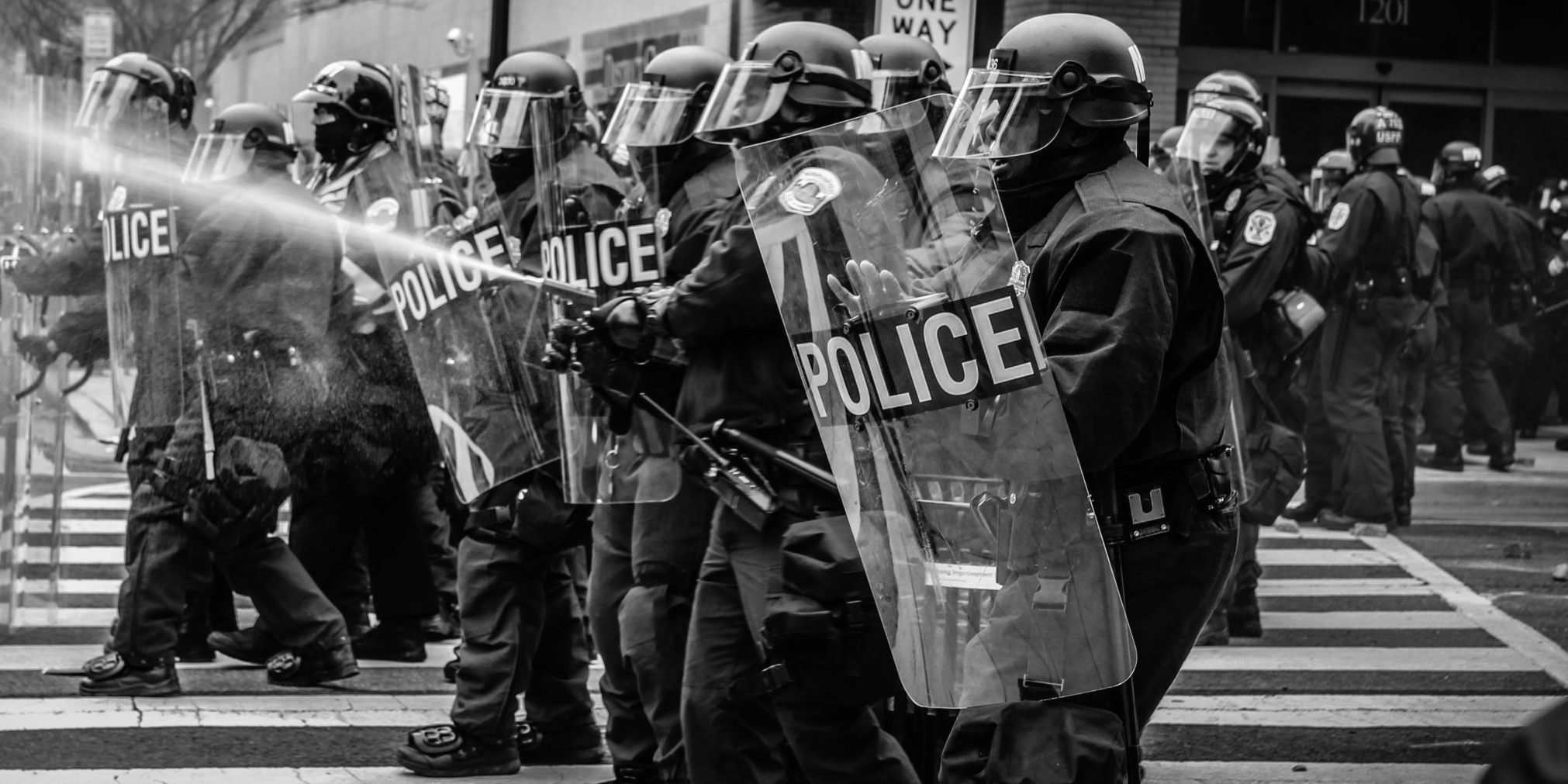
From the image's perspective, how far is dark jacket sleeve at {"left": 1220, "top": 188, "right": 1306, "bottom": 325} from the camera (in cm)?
758

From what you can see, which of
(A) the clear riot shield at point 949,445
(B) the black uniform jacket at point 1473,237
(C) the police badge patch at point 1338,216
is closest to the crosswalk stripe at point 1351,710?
(A) the clear riot shield at point 949,445

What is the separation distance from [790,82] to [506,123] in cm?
175

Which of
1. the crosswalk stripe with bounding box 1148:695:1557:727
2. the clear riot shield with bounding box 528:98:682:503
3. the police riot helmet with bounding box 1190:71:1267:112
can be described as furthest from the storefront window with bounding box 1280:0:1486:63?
the clear riot shield with bounding box 528:98:682:503

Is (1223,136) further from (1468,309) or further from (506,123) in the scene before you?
(1468,309)

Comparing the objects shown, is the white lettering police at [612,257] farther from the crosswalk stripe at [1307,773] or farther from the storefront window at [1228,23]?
the storefront window at [1228,23]

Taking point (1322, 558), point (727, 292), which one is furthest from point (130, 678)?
point (1322, 558)

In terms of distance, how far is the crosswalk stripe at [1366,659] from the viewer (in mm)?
7312

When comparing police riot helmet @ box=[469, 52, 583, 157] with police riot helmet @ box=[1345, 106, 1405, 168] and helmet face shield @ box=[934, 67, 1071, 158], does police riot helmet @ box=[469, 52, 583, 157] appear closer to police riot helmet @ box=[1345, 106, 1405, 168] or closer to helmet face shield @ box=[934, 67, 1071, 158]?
helmet face shield @ box=[934, 67, 1071, 158]

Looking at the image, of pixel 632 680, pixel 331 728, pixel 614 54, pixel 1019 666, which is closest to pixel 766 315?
pixel 632 680

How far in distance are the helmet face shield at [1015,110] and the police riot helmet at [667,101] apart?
5.89ft

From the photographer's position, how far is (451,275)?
5.60 metres

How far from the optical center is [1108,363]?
10.2ft

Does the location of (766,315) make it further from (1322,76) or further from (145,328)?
(1322,76)

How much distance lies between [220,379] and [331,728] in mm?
1286
